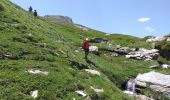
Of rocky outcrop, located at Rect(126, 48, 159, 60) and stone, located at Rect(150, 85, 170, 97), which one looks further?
rocky outcrop, located at Rect(126, 48, 159, 60)

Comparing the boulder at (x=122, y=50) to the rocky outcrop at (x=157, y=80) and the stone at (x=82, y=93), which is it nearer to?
the rocky outcrop at (x=157, y=80)

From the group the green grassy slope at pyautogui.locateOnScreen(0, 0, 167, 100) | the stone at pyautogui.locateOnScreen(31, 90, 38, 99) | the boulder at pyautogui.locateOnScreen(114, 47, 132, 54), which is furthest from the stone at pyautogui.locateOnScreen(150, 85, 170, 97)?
the stone at pyautogui.locateOnScreen(31, 90, 38, 99)

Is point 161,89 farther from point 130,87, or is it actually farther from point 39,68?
point 39,68

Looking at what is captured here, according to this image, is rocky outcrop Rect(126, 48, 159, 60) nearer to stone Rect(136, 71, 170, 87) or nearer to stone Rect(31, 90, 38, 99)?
stone Rect(136, 71, 170, 87)

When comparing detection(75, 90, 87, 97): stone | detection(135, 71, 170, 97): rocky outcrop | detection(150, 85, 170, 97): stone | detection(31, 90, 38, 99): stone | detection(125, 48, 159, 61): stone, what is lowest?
detection(150, 85, 170, 97): stone

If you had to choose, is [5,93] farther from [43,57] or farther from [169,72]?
[169,72]

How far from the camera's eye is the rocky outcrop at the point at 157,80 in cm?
4744

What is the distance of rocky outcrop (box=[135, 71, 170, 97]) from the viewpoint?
47.4m

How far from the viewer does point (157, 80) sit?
49.7 meters

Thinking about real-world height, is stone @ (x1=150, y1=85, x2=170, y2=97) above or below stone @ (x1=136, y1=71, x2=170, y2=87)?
below

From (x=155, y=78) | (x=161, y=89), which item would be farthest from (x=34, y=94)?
(x=155, y=78)

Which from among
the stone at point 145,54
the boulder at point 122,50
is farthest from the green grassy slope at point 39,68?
the boulder at point 122,50

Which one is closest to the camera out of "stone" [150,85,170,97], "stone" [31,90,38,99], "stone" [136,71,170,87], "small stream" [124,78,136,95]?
"stone" [31,90,38,99]

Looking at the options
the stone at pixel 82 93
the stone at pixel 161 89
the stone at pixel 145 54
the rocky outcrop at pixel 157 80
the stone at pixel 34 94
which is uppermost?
the stone at pixel 145 54
